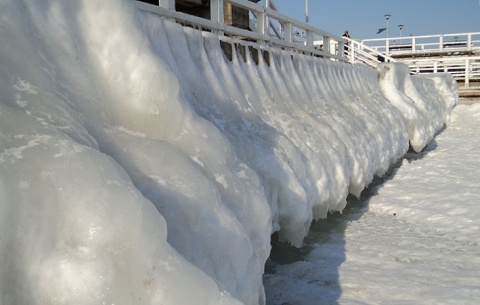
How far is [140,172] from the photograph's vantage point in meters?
1.79

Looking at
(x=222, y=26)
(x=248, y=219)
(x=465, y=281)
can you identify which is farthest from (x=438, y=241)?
(x=222, y=26)

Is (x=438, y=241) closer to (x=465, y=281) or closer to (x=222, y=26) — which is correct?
(x=465, y=281)

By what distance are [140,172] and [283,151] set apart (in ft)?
5.53

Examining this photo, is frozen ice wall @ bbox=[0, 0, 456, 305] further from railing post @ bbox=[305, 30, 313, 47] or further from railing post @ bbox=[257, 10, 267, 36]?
railing post @ bbox=[305, 30, 313, 47]

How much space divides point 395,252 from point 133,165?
2426mm

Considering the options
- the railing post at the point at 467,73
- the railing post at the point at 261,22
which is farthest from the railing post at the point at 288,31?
the railing post at the point at 467,73

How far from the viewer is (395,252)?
354 cm

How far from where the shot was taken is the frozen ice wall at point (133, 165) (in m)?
1.31

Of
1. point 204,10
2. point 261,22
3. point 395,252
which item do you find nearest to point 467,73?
point 204,10

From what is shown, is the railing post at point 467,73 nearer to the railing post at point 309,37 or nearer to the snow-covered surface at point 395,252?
the railing post at point 309,37

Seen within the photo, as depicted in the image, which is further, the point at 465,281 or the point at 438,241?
the point at 438,241

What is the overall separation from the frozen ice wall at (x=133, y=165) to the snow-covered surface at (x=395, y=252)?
29cm

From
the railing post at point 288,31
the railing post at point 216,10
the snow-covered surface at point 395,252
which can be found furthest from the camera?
the railing post at point 288,31

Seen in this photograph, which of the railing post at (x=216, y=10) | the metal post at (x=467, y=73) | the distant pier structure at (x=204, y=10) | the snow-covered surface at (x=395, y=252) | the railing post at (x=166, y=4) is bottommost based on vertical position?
the snow-covered surface at (x=395, y=252)
